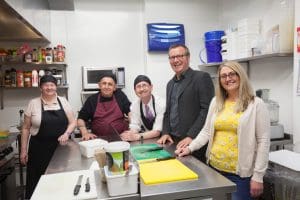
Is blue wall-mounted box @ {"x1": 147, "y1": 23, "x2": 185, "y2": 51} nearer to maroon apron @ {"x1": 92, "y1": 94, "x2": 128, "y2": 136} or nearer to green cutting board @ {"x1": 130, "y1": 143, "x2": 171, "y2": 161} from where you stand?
maroon apron @ {"x1": 92, "y1": 94, "x2": 128, "y2": 136}

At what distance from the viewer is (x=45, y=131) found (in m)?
2.48

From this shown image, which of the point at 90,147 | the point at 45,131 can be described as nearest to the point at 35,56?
the point at 45,131

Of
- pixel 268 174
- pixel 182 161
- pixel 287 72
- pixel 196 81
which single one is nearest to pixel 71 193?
pixel 182 161

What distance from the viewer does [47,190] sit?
1.16 meters

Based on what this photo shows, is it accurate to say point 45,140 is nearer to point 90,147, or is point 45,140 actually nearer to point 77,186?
point 90,147

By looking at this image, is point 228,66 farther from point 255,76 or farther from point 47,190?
point 255,76

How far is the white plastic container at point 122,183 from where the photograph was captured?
109 cm

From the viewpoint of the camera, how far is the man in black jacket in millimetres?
1991

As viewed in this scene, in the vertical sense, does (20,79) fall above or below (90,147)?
above

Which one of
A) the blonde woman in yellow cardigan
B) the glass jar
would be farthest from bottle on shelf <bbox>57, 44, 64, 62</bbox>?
the blonde woman in yellow cardigan

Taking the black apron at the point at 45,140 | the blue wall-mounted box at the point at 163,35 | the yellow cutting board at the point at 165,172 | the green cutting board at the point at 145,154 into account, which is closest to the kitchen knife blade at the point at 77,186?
the yellow cutting board at the point at 165,172

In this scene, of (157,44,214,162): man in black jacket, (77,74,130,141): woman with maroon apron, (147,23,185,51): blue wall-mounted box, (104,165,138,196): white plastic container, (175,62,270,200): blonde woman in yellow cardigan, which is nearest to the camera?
(104,165,138,196): white plastic container

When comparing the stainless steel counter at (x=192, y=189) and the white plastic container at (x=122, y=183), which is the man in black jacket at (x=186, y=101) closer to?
the stainless steel counter at (x=192, y=189)

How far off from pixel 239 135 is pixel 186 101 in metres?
0.56
